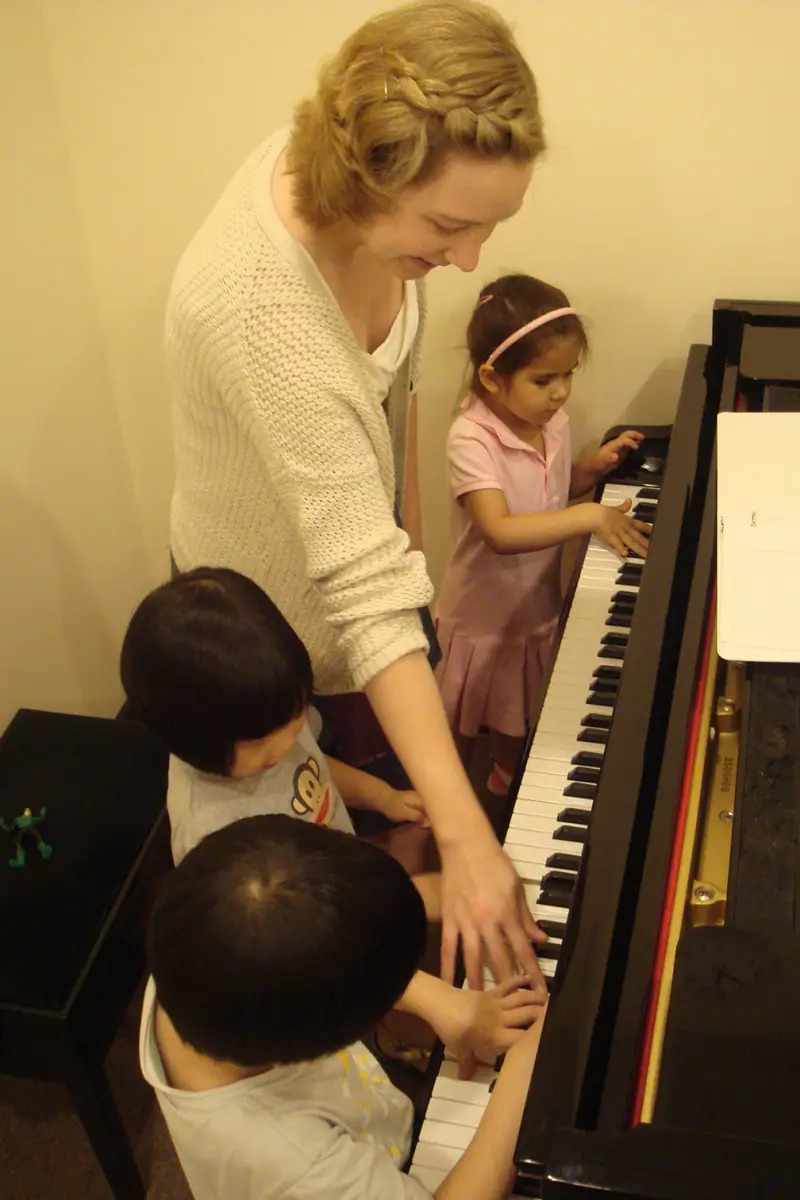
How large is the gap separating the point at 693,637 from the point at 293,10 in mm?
1132

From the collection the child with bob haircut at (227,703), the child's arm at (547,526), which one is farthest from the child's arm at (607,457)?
the child with bob haircut at (227,703)

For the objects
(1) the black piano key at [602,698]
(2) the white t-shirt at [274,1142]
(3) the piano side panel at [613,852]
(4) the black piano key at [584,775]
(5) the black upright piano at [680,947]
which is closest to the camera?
(5) the black upright piano at [680,947]

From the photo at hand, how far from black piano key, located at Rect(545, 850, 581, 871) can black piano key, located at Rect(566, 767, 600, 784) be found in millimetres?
124

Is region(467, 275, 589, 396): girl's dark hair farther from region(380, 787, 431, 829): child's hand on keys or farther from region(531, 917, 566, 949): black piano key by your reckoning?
region(531, 917, 566, 949): black piano key

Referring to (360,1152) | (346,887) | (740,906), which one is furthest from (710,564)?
(360,1152)

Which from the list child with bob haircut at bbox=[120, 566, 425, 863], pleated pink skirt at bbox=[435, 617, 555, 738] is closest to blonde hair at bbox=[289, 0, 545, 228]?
child with bob haircut at bbox=[120, 566, 425, 863]

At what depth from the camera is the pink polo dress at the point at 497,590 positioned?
1.64 metres

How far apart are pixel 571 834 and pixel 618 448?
729mm

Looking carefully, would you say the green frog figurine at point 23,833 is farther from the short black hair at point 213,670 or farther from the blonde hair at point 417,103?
the blonde hair at point 417,103

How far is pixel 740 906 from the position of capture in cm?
80

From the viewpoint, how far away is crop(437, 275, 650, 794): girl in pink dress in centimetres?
158

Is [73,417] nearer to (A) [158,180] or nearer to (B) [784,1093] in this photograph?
(A) [158,180]

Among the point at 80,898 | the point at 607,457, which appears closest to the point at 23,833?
the point at 80,898

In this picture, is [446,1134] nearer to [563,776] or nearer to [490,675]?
[563,776]
